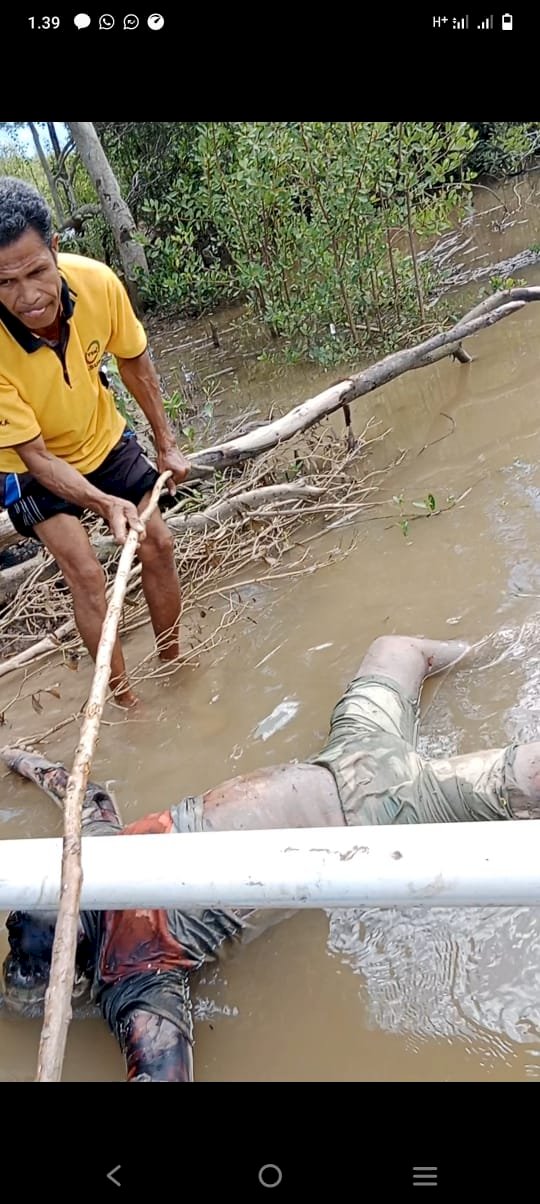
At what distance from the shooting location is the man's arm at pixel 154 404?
9.19ft

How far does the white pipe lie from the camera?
1058 mm

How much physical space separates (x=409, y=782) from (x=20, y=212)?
1.61 m

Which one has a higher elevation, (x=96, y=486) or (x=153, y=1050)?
(x=96, y=486)

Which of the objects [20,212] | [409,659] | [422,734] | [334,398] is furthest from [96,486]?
[334,398]

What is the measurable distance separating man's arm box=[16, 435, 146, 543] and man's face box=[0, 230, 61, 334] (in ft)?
1.07

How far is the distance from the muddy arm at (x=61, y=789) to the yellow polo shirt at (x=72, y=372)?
2.80 feet

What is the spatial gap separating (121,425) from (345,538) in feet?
3.68

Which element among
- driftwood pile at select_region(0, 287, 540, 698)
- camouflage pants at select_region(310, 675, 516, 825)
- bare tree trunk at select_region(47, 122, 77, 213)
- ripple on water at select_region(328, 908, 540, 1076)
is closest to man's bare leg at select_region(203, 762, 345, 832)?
camouflage pants at select_region(310, 675, 516, 825)

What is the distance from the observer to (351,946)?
6.05 ft

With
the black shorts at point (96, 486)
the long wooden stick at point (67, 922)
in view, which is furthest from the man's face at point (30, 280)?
the long wooden stick at point (67, 922)

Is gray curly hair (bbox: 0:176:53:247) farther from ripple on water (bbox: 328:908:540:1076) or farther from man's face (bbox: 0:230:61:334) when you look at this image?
ripple on water (bbox: 328:908:540:1076)

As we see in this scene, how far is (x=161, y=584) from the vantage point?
2912 mm
